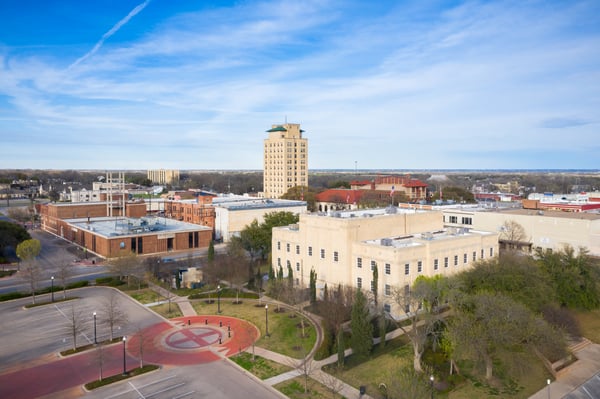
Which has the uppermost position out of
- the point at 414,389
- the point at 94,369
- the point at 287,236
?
the point at 287,236

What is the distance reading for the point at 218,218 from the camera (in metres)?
91.4

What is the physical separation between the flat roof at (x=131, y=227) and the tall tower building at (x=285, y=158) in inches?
2518

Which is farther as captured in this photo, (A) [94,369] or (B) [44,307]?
(B) [44,307]

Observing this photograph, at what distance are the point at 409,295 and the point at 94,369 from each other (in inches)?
1006

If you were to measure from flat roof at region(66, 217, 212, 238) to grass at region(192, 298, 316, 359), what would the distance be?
3253 cm

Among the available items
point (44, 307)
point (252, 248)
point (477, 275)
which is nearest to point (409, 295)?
point (477, 275)

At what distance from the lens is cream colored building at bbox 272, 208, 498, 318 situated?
4209 centimetres

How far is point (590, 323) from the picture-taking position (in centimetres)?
4044

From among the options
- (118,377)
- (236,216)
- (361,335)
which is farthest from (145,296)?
(236,216)

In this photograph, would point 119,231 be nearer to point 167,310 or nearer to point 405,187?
point 167,310

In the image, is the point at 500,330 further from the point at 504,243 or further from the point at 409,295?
the point at 504,243

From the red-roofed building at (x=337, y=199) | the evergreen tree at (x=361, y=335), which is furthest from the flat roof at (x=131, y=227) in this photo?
the evergreen tree at (x=361, y=335)

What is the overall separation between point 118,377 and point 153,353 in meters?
4.61

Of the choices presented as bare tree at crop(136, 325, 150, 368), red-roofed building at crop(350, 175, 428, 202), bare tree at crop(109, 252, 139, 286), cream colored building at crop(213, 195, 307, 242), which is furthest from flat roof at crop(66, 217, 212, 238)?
red-roofed building at crop(350, 175, 428, 202)
